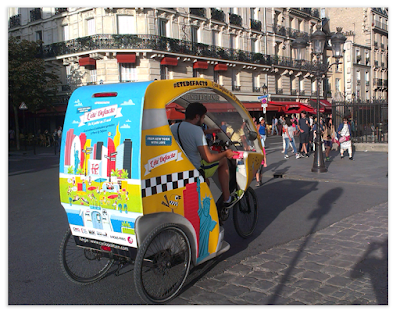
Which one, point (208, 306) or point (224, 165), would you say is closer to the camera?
point (208, 306)

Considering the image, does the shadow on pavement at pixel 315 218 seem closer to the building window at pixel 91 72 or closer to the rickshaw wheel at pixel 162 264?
the rickshaw wheel at pixel 162 264

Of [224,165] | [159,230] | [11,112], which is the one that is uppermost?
[11,112]

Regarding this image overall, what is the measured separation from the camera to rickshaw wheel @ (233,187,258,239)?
548cm

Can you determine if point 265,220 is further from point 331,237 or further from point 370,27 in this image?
point 370,27

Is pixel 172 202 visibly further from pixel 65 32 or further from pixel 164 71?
pixel 65 32

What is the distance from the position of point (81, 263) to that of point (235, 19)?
34365mm

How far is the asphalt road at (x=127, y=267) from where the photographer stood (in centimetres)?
401

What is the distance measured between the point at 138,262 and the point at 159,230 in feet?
1.09

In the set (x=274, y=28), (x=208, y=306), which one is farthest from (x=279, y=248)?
(x=274, y=28)

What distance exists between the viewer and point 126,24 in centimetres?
2928

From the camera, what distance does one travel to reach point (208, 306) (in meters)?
3.58

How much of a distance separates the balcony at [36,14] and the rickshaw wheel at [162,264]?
33853mm

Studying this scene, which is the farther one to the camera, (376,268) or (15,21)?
(15,21)

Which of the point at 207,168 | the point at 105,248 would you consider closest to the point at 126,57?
the point at 207,168
